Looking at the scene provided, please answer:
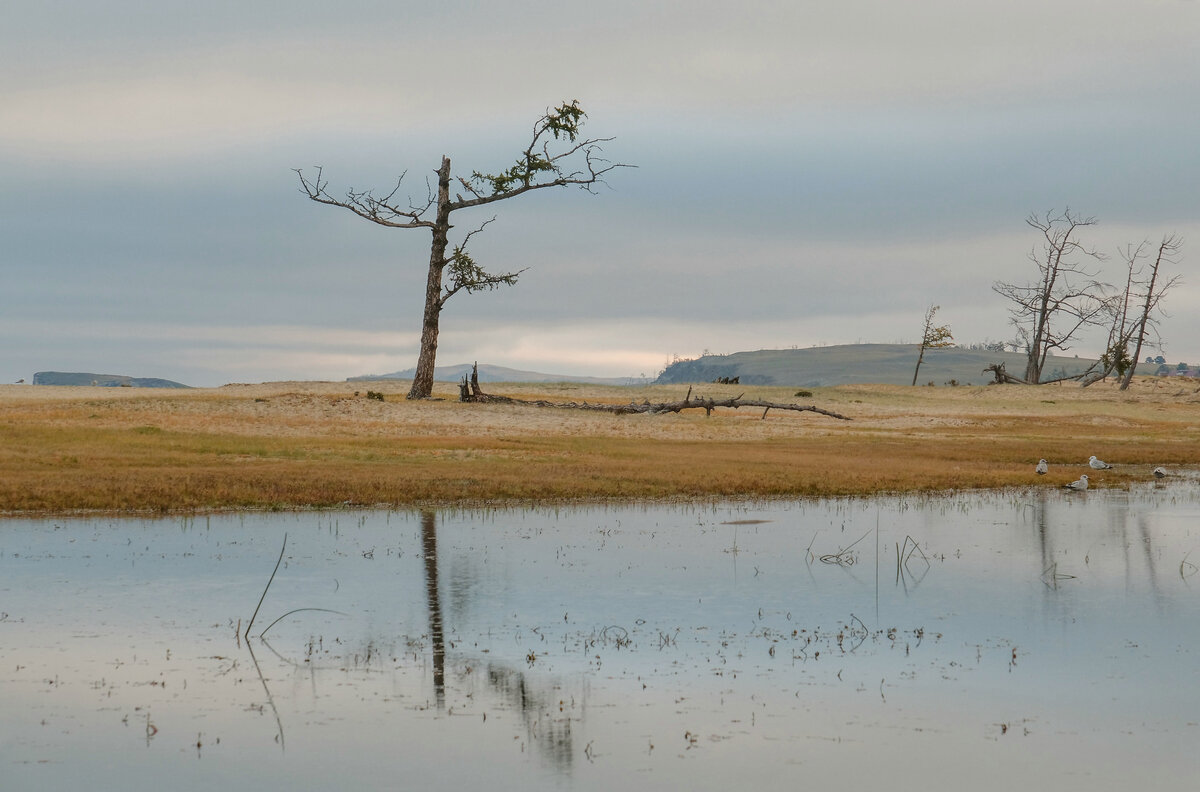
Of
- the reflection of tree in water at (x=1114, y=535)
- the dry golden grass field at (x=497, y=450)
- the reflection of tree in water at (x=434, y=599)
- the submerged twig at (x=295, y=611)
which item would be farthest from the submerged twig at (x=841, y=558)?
the dry golden grass field at (x=497, y=450)

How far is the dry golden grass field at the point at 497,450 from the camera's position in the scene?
25688mm

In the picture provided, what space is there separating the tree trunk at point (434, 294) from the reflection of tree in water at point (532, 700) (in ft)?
141

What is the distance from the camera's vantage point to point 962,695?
1021cm

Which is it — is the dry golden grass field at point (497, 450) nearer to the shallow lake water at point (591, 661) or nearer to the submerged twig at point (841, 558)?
the shallow lake water at point (591, 661)

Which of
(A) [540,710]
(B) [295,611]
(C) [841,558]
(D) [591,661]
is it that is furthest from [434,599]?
(C) [841,558]

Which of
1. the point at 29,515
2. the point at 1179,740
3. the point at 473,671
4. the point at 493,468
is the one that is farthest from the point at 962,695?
the point at 493,468

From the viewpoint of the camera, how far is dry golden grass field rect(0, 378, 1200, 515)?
84.3 ft

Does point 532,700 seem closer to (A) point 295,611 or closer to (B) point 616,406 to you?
(A) point 295,611

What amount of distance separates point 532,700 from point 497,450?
26.0 m

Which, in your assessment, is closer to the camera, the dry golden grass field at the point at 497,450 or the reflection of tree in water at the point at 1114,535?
the reflection of tree in water at the point at 1114,535

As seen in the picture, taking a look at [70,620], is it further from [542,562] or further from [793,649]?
[793,649]

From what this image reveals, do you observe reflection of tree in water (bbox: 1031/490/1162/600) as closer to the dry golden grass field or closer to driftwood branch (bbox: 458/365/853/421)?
the dry golden grass field

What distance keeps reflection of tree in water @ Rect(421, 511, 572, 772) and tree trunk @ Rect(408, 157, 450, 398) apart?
141 feet

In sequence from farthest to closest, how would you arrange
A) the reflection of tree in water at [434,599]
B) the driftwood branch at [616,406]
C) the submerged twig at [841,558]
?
the driftwood branch at [616,406], the submerged twig at [841,558], the reflection of tree in water at [434,599]
